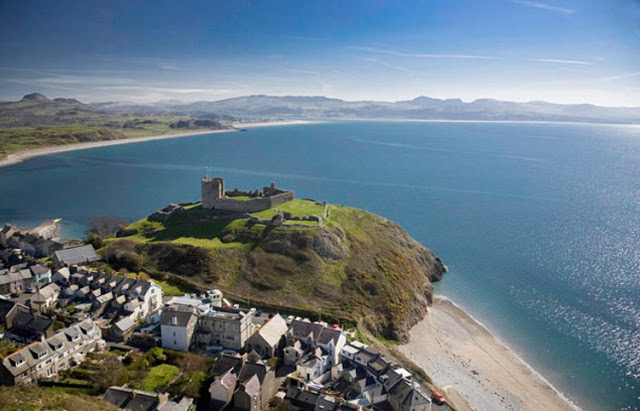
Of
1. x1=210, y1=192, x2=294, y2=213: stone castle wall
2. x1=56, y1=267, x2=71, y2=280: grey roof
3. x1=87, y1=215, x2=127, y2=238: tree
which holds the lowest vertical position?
x1=87, y1=215, x2=127, y2=238: tree

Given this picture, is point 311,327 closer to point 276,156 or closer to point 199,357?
point 199,357

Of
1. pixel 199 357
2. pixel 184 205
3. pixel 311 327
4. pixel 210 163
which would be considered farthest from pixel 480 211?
pixel 210 163

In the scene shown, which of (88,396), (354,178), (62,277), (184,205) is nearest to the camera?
(88,396)

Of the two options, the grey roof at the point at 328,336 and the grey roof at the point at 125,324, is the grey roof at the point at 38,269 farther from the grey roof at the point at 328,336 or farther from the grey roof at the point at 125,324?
the grey roof at the point at 328,336

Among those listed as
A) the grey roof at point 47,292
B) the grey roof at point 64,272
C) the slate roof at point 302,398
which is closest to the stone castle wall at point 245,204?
the grey roof at point 64,272

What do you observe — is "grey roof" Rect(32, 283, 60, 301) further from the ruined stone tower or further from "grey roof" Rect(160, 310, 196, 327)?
the ruined stone tower

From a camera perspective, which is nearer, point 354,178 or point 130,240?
point 130,240

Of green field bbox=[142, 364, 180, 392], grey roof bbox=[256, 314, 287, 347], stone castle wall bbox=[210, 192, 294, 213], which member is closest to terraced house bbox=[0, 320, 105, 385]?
green field bbox=[142, 364, 180, 392]
